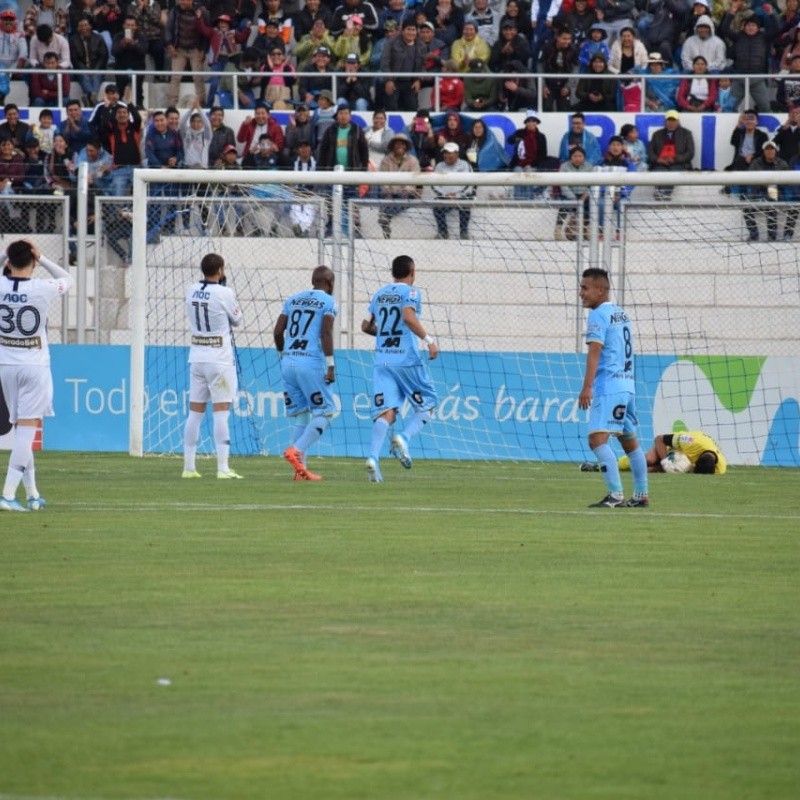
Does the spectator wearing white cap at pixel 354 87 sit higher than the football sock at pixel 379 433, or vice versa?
the spectator wearing white cap at pixel 354 87

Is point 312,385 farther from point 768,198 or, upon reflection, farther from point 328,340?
point 768,198

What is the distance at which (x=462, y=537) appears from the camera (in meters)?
12.4

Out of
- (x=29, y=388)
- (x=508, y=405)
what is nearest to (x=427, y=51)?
(x=508, y=405)

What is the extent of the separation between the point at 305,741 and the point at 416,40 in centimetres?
2298

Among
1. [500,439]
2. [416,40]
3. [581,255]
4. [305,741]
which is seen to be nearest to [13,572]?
[305,741]

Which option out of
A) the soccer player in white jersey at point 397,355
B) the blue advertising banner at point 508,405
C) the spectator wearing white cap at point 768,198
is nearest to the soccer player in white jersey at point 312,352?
the soccer player in white jersey at point 397,355

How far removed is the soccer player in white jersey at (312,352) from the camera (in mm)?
17953

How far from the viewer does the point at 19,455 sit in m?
13.7

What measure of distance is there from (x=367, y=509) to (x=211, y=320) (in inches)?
165

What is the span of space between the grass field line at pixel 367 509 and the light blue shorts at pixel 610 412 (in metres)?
0.72

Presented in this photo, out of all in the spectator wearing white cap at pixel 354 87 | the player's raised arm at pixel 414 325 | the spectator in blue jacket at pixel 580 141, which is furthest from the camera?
the spectator wearing white cap at pixel 354 87

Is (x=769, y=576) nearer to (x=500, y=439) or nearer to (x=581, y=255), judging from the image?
(x=500, y=439)

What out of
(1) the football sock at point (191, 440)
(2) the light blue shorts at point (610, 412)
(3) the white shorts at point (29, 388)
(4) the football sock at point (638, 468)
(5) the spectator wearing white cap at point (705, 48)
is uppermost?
(5) the spectator wearing white cap at point (705, 48)

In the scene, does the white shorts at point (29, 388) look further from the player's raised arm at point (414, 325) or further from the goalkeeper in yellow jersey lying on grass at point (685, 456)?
the goalkeeper in yellow jersey lying on grass at point (685, 456)
